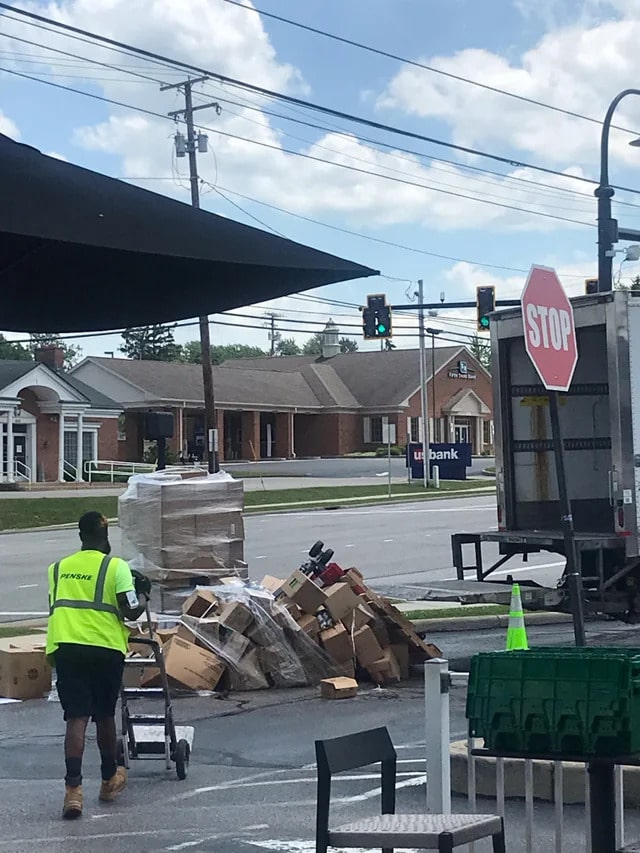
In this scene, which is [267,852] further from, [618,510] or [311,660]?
[618,510]

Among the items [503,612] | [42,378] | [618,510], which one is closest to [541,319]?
[618,510]

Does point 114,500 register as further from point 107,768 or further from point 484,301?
point 107,768

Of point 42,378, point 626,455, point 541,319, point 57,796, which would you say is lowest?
point 57,796

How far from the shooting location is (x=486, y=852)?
20.9 feet

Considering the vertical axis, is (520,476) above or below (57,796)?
above

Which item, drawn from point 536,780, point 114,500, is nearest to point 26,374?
point 114,500

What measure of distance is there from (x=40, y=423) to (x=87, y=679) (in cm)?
4762

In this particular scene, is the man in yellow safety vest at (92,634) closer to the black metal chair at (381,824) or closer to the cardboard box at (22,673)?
the black metal chair at (381,824)

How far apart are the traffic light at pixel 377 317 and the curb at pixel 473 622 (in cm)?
1657

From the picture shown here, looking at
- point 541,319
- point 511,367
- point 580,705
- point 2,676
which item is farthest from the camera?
point 511,367

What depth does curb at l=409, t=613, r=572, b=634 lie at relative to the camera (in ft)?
48.4

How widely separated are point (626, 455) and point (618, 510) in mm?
540

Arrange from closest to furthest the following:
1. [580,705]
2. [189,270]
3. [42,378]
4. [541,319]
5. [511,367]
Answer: [189,270] → [580,705] → [541,319] → [511,367] → [42,378]

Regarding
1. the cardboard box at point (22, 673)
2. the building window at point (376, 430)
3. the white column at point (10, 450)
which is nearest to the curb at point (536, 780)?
the cardboard box at point (22, 673)
